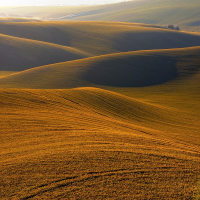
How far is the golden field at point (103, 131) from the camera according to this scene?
1145 centimetres

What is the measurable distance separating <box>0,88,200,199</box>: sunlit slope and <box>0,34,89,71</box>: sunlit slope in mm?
64886

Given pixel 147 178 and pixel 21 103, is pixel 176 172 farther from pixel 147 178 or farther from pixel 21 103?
pixel 21 103

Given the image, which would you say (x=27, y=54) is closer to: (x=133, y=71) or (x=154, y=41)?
(x=133, y=71)

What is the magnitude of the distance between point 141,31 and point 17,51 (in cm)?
6546

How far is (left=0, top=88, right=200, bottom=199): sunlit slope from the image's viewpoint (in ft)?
36.2

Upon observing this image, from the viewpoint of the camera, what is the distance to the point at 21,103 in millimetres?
26078

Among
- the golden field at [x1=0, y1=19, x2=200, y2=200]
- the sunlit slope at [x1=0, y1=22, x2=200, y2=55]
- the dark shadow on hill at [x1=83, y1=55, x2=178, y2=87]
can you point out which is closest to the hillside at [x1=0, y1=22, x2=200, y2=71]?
the sunlit slope at [x1=0, y1=22, x2=200, y2=55]

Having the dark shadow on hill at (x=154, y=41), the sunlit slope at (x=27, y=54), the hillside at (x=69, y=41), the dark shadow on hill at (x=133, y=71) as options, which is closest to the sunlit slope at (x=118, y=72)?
the dark shadow on hill at (x=133, y=71)

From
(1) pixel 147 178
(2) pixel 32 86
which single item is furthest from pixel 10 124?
(2) pixel 32 86

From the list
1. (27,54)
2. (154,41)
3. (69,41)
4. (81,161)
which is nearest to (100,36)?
(69,41)

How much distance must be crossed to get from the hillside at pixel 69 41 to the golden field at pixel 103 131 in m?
27.4

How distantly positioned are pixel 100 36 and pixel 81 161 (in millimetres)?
113421

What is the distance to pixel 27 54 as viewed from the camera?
3543 inches

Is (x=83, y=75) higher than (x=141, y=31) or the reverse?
the reverse
